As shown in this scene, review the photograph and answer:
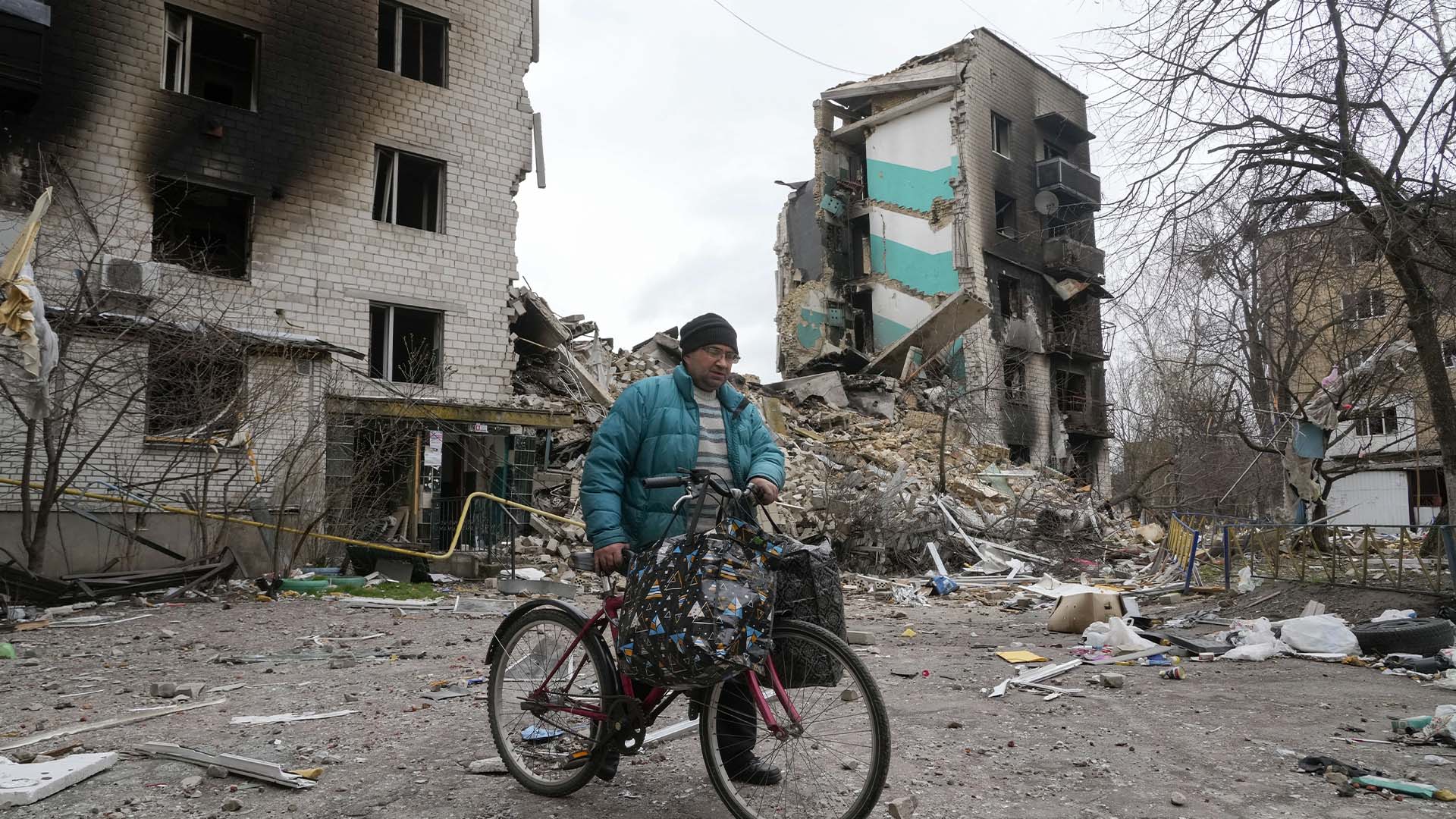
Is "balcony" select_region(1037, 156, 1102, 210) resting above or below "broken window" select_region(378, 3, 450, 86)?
above

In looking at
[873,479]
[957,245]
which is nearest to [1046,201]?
[957,245]

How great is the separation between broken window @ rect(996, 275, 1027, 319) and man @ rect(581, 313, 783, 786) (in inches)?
1088

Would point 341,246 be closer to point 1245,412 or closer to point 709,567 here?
point 709,567

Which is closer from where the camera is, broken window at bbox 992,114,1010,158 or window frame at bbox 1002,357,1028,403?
window frame at bbox 1002,357,1028,403

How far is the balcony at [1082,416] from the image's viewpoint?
3133cm

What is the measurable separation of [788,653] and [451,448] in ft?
47.0

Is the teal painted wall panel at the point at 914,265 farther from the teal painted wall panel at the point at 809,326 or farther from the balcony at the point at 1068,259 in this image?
the balcony at the point at 1068,259

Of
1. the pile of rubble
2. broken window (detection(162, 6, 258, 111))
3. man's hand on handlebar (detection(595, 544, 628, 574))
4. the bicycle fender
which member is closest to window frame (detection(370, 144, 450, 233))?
broken window (detection(162, 6, 258, 111))

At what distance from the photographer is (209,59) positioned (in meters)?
15.1

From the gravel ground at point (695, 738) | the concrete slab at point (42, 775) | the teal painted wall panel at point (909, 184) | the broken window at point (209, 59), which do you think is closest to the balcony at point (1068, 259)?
the teal painted wall panel at point (909, 184)

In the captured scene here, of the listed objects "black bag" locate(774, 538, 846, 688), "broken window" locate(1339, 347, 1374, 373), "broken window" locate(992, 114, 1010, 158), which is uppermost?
"broken window" locate(992, 114, 1010, 158)

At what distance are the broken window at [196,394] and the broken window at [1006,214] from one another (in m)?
24.1

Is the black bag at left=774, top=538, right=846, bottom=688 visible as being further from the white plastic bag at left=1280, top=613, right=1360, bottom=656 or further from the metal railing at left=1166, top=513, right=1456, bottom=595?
the metal railing at left=1166, top=513, right=1456, bottom=595

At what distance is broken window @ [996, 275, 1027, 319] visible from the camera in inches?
1174
